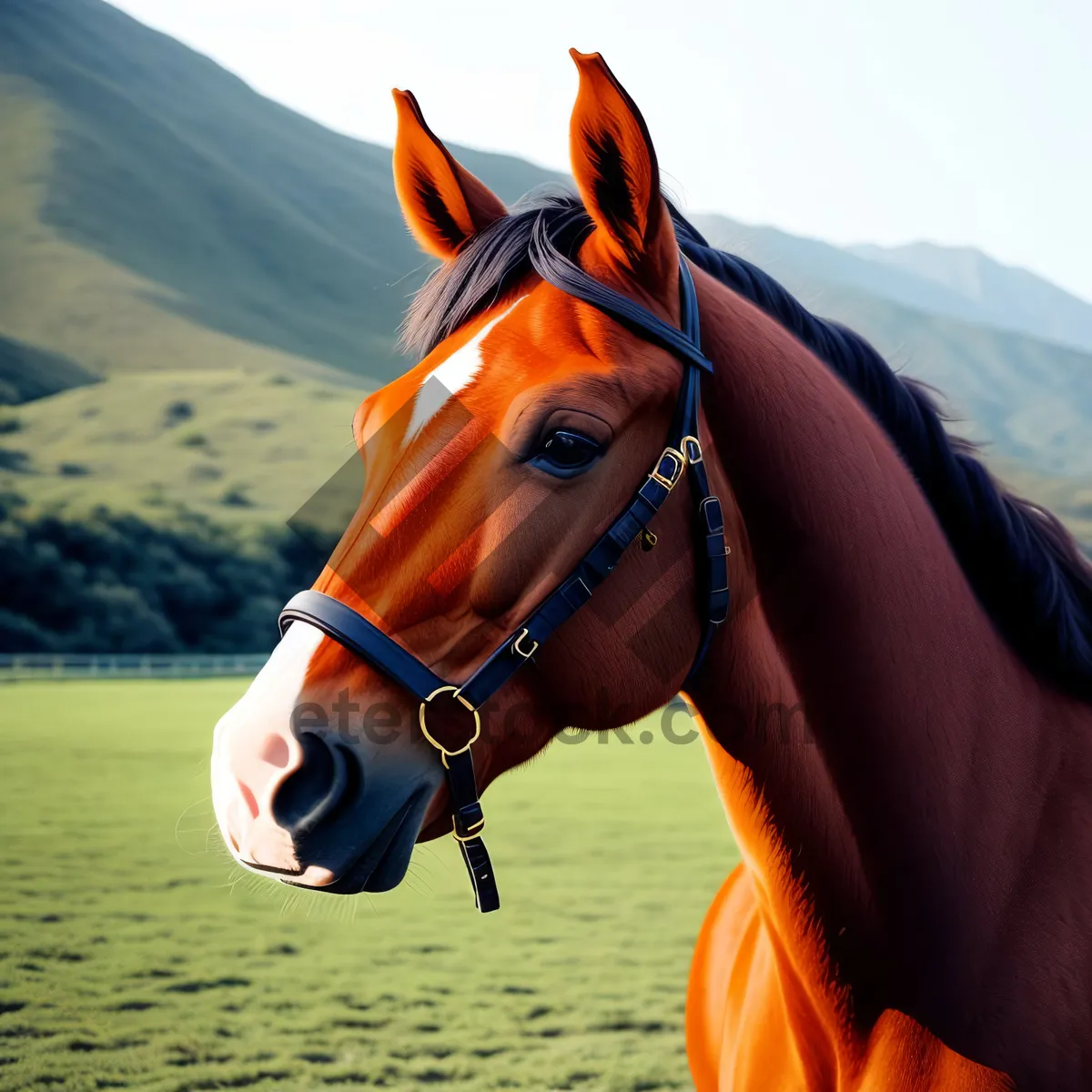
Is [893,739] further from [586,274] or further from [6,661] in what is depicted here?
[6,661]

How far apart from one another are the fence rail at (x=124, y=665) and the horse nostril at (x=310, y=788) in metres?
33.8

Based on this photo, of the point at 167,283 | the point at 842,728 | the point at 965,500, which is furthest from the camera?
the point at 167,283

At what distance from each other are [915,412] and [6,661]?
37.5m

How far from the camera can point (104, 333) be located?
377 feet

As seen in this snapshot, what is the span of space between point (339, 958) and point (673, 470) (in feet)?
23.4

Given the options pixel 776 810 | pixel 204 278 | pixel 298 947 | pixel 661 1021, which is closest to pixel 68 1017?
pixel 298 947

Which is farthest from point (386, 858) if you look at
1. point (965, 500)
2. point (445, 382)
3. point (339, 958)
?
point (339, 958)

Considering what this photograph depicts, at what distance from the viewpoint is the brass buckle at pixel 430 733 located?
1775 mm

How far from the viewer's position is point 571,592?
6.07 ft

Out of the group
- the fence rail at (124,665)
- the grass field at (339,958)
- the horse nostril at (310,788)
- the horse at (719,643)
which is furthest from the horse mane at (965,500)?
the fence rail at (124,665)

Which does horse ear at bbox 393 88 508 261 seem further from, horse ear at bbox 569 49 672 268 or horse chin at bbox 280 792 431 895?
horse chin at bbox 280 792 431 895

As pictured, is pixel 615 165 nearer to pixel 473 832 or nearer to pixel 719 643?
pixel 719 643

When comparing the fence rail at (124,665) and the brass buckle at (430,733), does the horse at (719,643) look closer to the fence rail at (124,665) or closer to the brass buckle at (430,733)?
the brass buckle at (430,733)

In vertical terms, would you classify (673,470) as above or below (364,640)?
above
